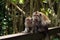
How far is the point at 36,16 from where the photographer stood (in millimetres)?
3043

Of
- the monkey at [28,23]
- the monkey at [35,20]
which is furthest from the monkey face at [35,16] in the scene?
the monkey at [28,23]

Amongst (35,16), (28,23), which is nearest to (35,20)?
(35,16)

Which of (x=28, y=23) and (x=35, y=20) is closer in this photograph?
(x=28, y=23)

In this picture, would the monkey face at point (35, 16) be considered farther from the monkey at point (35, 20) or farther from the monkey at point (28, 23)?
the monkey at point (28, 23)

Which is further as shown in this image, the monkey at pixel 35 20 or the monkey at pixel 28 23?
the monkey at pixel 35 20

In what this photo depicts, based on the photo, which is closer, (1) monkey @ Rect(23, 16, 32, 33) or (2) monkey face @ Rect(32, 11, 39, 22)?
(1) monkey @ Rect(23, 16, 32, 33)

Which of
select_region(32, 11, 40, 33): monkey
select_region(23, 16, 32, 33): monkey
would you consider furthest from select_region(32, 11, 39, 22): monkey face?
select_region(23, 16, 32, 33): monkey

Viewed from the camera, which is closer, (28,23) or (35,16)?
(28,23)

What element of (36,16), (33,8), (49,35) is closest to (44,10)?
(33,8)

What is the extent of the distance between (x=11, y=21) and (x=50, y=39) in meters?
2.69

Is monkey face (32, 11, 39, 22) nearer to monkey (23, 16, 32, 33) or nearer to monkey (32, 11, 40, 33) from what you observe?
monkey (32, 11, 40, 33)

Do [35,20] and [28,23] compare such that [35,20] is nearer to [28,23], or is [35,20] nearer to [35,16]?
[35,16]

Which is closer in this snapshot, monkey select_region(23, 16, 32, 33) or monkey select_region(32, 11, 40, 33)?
monkey select_region(23, 16, 32, 33)

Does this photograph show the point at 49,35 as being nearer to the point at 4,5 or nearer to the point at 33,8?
the point at 33,8
